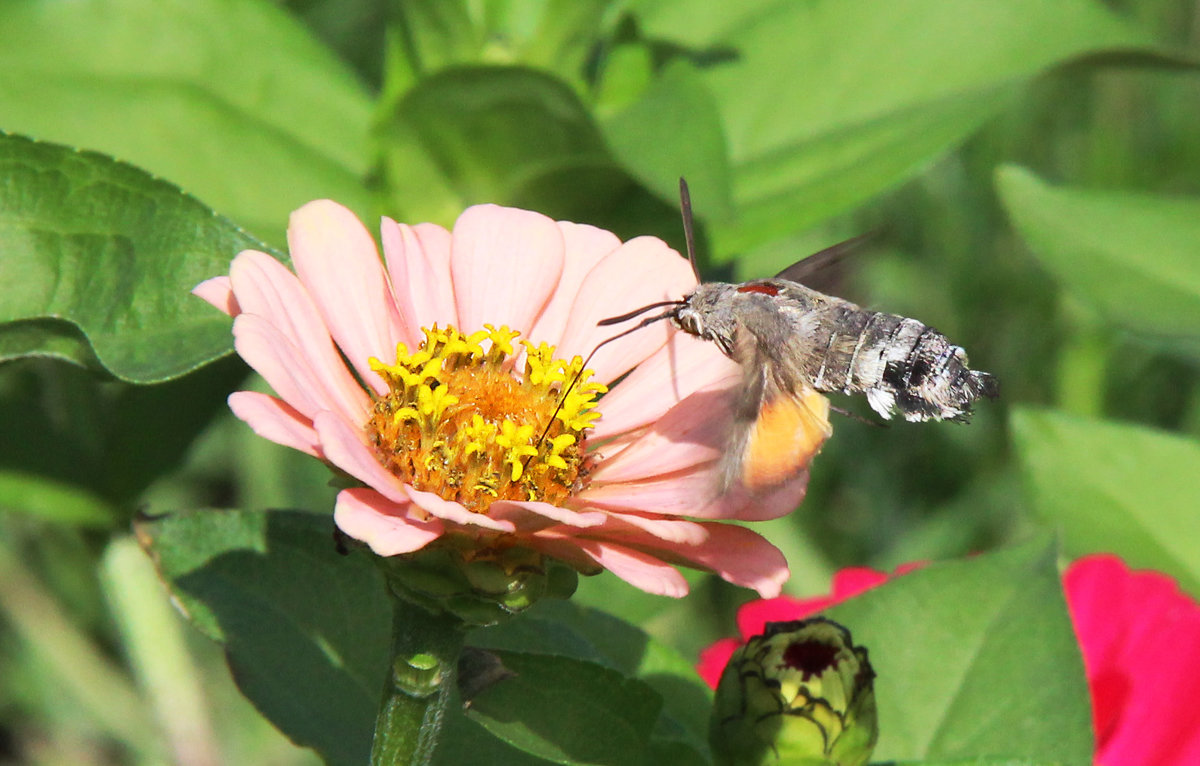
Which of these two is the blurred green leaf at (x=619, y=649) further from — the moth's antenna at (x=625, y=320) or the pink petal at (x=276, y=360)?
the pink petal at (x=276, y=360)


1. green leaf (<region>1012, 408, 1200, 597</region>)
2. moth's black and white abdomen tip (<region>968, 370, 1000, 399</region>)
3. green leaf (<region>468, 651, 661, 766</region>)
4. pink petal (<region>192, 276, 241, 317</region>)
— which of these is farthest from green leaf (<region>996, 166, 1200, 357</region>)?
pink petal (<region>192, 276, 241, 317</region>)

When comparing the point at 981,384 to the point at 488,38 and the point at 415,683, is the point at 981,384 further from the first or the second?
the point at 488,38

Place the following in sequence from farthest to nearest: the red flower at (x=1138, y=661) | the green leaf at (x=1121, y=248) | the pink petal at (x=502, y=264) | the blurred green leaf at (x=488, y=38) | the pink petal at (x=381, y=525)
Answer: the blurred green leaf at (x=488, y=38)
the green leaf at (x=1121, y=248)
the red flower at (x=1138, y=661)
the pink petal at (x=502, y=264)
the pink petal at (x=381, y=525)

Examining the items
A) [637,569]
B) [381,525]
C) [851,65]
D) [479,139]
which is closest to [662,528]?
[637,569]

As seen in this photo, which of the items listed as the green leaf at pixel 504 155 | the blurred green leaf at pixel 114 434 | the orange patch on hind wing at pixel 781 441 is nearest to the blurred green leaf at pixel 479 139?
the green leaf at pixel 504 155

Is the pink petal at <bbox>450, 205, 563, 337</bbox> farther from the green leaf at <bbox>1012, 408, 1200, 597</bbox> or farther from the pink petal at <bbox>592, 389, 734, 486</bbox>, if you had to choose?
the green leaf at <bbox>1012, 408, 1200, 597</bbox>

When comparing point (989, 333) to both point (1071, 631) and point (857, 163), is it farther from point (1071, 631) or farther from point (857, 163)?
point (1071, 631)
